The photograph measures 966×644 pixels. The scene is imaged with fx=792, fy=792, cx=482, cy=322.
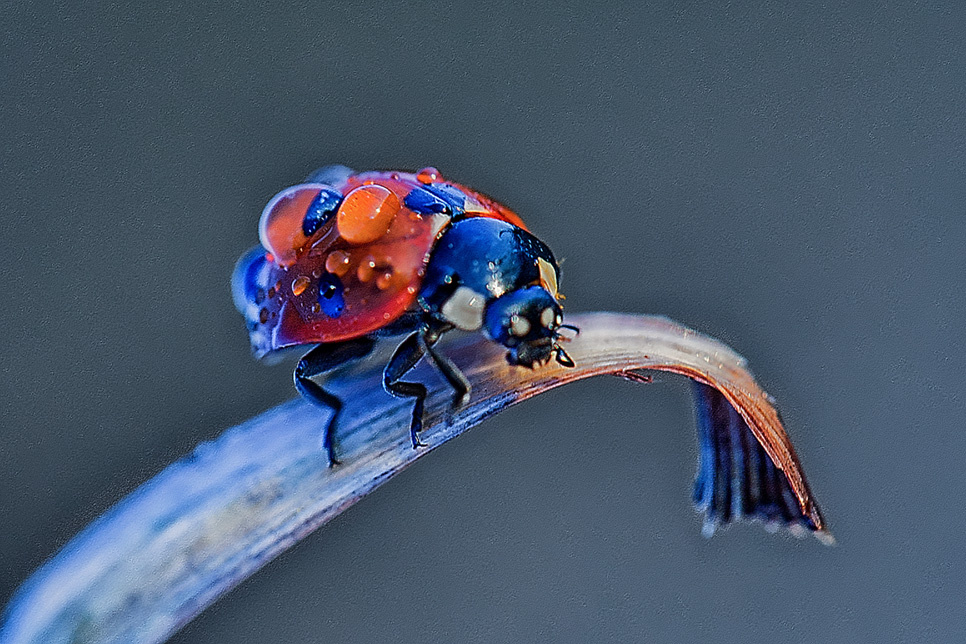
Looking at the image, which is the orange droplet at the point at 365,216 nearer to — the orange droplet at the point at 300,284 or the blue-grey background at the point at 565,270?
the orange droplet at the point at 300,284

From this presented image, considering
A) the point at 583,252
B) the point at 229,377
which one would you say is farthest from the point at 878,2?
the point at 229,377

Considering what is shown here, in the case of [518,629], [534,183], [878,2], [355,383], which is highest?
[878,2]

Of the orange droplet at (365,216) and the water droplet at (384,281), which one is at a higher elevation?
the orange droplet at (365,216)

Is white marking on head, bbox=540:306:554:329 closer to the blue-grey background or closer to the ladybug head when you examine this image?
the ladybug head

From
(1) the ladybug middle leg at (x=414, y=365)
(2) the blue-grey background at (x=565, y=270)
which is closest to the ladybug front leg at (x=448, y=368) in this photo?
(1) the ladybug middle leg at (x=414, y=365)

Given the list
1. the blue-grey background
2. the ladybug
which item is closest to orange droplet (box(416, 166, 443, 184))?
the ladybug

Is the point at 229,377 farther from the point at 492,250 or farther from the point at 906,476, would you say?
the point at 906,476

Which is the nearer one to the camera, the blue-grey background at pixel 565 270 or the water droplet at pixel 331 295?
the water droplet at pixel 331 295
